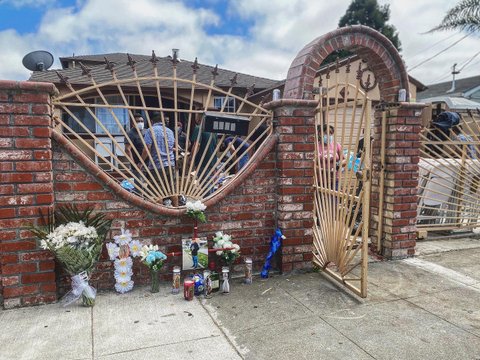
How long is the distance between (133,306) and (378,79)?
352 centimetres

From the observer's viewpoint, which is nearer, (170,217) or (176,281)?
(176,281)

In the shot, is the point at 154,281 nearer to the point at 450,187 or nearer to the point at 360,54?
the point at 360,54

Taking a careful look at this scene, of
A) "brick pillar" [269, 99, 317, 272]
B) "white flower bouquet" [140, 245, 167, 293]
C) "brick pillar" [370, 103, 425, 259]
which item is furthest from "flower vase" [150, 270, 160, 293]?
"brick pillar" [370, 103, 425, 259]

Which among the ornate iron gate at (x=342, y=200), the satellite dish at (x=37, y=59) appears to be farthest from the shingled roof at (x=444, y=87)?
the satellite dish at (x=37, y=59)

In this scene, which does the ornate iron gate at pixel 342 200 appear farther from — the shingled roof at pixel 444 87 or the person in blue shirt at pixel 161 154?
the shingled roof at pixel 444 87

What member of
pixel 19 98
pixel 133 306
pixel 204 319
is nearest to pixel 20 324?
pixel 133 306

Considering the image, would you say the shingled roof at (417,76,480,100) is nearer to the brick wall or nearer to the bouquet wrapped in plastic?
the brick wall

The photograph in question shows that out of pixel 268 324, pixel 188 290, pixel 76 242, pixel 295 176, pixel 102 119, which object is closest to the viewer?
pixel 268 324

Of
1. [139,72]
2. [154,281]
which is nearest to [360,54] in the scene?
[154,281]

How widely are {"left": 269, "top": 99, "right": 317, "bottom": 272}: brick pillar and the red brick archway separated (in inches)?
8.4

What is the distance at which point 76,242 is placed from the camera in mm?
2865

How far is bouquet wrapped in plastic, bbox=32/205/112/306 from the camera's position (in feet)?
9.27

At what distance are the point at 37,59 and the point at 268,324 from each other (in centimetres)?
494

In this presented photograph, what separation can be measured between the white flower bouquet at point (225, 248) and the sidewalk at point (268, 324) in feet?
0.93
